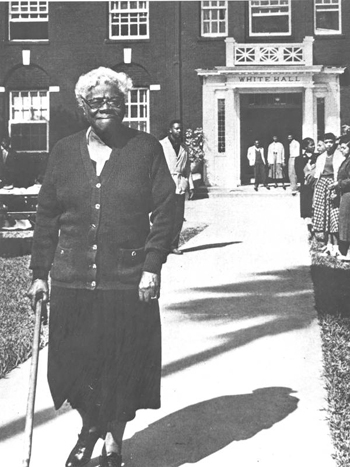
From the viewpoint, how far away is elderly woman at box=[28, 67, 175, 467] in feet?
11.3

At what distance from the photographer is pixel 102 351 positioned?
3.49 meters

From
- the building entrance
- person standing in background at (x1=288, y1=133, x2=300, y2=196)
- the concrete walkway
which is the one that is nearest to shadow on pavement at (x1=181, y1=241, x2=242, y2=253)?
the concrete walkway

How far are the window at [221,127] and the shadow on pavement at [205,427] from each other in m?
17.6

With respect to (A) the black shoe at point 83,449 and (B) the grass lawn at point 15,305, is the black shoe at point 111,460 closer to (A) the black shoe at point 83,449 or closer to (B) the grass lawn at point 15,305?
(A) the black shoe at point 83,449

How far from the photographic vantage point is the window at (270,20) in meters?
21.8

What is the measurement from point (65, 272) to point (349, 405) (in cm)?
183

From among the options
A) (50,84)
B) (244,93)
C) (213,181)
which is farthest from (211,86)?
(50,84)

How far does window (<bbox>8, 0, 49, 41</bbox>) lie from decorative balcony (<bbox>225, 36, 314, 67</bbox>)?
16.8 feet

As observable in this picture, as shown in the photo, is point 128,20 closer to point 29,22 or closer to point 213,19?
point 213,19

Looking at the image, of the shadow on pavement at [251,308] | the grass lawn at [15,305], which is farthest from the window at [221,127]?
the shadow on pavement at [251,308]

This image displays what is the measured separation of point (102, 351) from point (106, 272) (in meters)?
0.35

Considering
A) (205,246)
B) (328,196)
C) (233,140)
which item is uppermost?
(233,140)

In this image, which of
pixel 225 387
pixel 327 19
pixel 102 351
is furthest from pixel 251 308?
pixel 327 19

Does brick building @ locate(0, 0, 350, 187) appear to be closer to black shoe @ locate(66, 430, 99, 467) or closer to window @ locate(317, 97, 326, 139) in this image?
window @ locate(317, 97, 326, 139)
